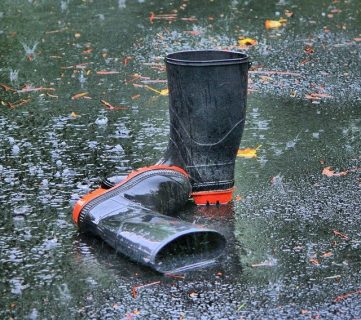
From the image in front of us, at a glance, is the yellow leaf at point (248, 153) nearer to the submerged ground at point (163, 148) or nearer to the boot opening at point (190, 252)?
the submerged ground at point (163, 148)

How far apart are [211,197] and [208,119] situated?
41 centimetres

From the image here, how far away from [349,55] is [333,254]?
4.08 metres

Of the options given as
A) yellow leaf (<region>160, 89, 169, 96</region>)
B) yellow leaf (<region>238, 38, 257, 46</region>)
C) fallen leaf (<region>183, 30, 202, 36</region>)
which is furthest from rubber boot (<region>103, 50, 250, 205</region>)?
fallen leaf (<region>183, 30, 202, 36</region>)

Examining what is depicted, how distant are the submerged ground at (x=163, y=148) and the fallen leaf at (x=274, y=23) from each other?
7 cm

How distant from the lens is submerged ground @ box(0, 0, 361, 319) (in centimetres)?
340

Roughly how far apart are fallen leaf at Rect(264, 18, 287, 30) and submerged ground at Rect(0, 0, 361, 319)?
7 centimetres

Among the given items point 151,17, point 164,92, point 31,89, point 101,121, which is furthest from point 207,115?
point 151,17

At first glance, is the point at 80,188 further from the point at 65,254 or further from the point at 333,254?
the point at 333,254

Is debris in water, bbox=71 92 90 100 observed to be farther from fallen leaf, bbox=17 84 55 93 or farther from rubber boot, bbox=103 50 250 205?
rubber boot, bbox=103 50 250 205

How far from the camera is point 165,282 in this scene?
3494 millimetres

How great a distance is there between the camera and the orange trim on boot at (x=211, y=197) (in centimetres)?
437

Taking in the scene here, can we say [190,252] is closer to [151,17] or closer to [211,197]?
[211,197]

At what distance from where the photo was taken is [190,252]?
3.70 m

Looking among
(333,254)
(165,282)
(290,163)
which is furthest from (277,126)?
(165,282)
